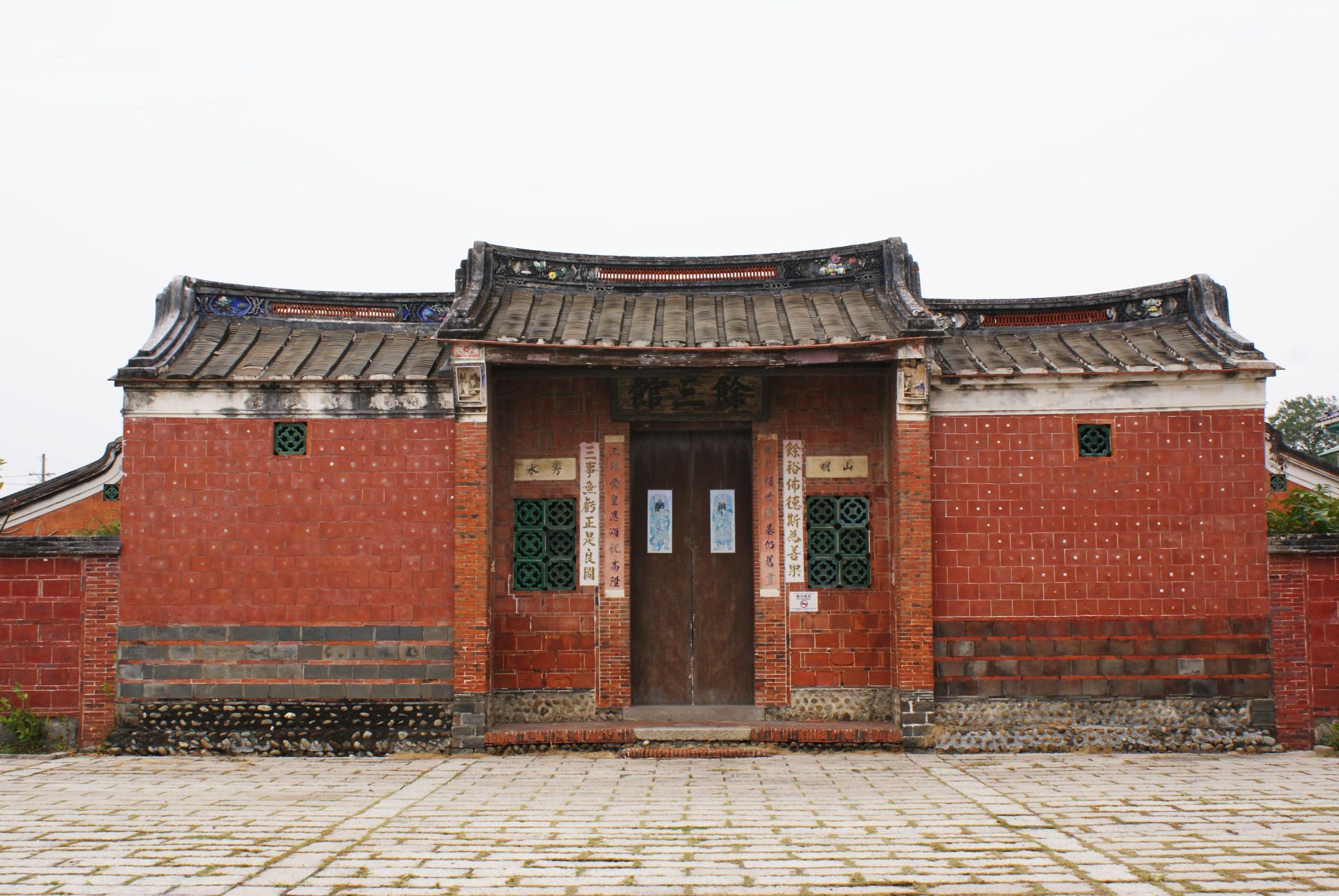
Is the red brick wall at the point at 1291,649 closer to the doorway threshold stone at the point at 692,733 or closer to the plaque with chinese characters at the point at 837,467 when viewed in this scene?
the plaque with chinese characters at the point at 837,467

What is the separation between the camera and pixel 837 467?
10.3 m

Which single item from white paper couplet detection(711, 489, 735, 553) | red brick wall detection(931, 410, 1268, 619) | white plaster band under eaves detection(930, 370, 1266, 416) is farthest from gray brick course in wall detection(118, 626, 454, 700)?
white plaster band under eaves detection(930, 370, 1266, 416)

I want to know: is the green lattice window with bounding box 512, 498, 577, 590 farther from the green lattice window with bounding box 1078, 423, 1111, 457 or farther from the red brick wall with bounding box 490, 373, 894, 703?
the green lattice window with bounding box 1078, 423, 1111, 457

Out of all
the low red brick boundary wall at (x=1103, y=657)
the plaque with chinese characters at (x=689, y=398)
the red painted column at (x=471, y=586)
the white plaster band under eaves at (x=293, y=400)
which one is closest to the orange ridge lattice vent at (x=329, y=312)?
the white plaster band under eaves at (x=293, y=400)

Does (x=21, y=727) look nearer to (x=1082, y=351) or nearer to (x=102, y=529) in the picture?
(x=102, y=529)

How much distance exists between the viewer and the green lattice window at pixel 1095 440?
9.72 meters

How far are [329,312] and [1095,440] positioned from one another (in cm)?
794

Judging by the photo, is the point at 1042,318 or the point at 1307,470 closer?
the point at 1042,318

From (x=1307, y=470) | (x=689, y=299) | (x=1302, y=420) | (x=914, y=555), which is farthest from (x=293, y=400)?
(x=1302, y=420)

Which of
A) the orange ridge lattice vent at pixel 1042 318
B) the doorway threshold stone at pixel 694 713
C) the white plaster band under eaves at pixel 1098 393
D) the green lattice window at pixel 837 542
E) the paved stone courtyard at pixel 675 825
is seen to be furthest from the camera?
the orange ridge lattice vent at pixel 1042 318

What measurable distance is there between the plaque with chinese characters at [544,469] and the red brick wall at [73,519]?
33.6 feet

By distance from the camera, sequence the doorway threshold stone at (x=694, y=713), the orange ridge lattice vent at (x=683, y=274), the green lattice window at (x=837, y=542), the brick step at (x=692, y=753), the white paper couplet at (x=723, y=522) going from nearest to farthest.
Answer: the brick step at (x=692, y=753)
the doorway threshold stone at (x=694, y=713)
the green lattice window at (x=837, y=542)
the white paper couplet at (x=723, y=522)
the orange ridge lattice vent at (x=683, y=274)

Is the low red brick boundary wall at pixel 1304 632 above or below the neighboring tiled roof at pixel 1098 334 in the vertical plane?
below

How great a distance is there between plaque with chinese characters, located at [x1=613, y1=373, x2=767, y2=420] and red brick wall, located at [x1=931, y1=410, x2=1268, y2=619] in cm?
190
